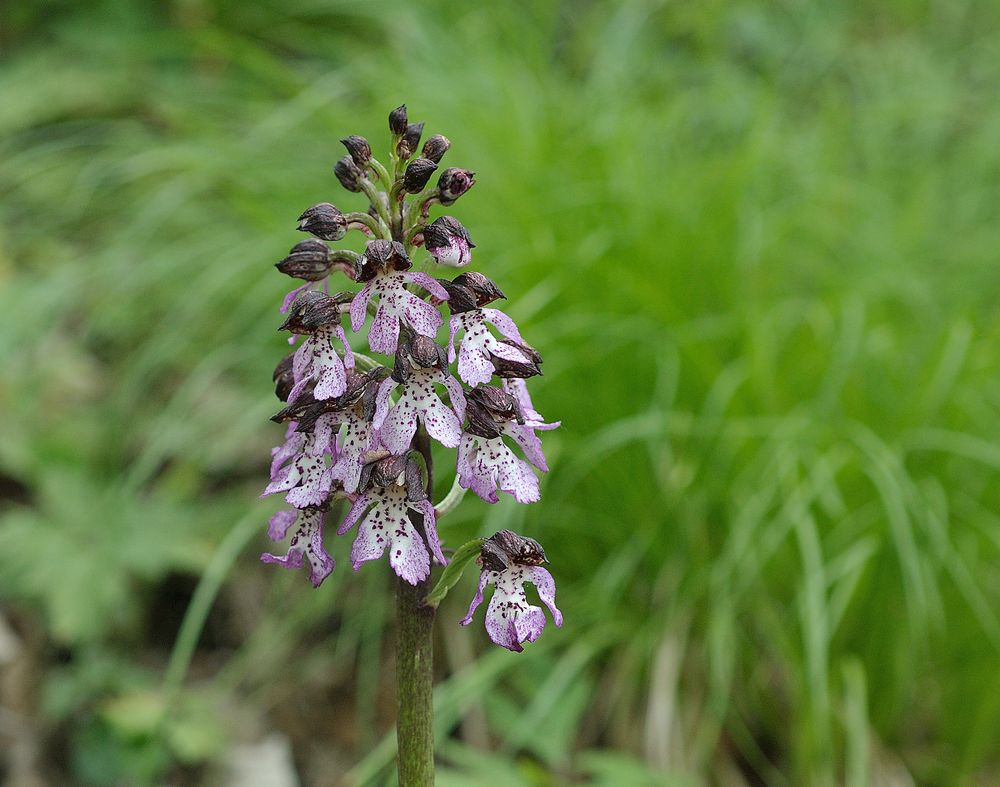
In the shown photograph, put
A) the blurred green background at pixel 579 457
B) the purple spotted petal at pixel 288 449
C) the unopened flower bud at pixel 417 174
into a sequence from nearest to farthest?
the unopened flower bud at pixel 417 174
the purple spotted petal at pixel 288 449
the blurred green background at pixel 579 457

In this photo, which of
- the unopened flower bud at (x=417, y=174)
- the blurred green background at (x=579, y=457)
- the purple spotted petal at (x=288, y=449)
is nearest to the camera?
the unopened flower bud at (x=417, y=174)

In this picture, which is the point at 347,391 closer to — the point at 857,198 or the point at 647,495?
the point at 647,495

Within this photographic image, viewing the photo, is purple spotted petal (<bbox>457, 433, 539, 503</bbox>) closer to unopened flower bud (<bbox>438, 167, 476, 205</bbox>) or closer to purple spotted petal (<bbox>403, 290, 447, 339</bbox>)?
purple spotted petal (<bbox>403, 290, 447, 339</bbox>)

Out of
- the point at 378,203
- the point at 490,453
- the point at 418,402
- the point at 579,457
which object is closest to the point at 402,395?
the point at 418,402

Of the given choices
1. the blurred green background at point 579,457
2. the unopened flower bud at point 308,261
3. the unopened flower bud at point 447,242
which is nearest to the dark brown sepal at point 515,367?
the unopened flower bud at point 447,242

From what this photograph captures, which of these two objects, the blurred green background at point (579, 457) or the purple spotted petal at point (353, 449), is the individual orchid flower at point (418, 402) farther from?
the blurred green background at point (579, 457)

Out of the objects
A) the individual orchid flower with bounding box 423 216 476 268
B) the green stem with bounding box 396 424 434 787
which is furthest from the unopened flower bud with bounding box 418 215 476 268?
the green stem with bounding box 396 424 434 787

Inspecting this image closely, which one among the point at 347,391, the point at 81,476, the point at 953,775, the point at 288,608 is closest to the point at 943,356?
the point at 953,775
